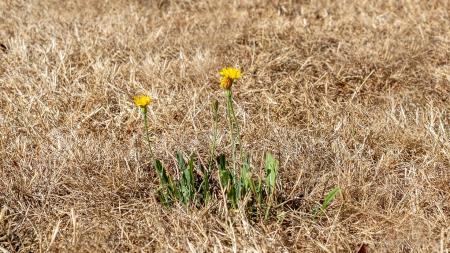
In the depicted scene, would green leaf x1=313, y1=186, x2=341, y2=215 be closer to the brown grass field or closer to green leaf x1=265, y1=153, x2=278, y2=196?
the brown grass field

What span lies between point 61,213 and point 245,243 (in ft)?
2.05

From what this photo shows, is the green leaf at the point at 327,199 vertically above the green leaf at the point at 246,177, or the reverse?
the green leaf at the point at 246,177

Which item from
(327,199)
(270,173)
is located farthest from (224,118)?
(327,199)

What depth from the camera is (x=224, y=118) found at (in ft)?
8.46

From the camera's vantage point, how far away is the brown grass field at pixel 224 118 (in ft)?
6.03

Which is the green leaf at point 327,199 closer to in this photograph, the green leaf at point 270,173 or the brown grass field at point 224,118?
the brown grass field at point 224,118

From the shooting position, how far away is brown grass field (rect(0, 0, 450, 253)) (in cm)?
184

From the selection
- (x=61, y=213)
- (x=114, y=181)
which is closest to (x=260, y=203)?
(x=114, y=181)

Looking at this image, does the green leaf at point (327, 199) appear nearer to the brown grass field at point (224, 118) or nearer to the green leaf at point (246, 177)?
the brown grass field at point (224, 118)

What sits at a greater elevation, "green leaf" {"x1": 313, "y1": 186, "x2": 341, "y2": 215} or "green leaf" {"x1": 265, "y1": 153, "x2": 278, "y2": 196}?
"green leaf" {"x1": 265, "y1": 153, "x2": 278, "y2": 196}

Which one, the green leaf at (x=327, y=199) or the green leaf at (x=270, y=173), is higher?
the green leaf at (x=270, y=173)

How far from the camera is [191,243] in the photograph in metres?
1.77

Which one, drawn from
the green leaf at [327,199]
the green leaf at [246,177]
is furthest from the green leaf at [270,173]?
the green leaf at [327,199]

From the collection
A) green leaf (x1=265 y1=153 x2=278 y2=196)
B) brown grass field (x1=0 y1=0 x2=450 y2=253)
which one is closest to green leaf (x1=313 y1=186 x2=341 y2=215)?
brown grass field (x1=0 y1=0 x2=450 y2=253)
